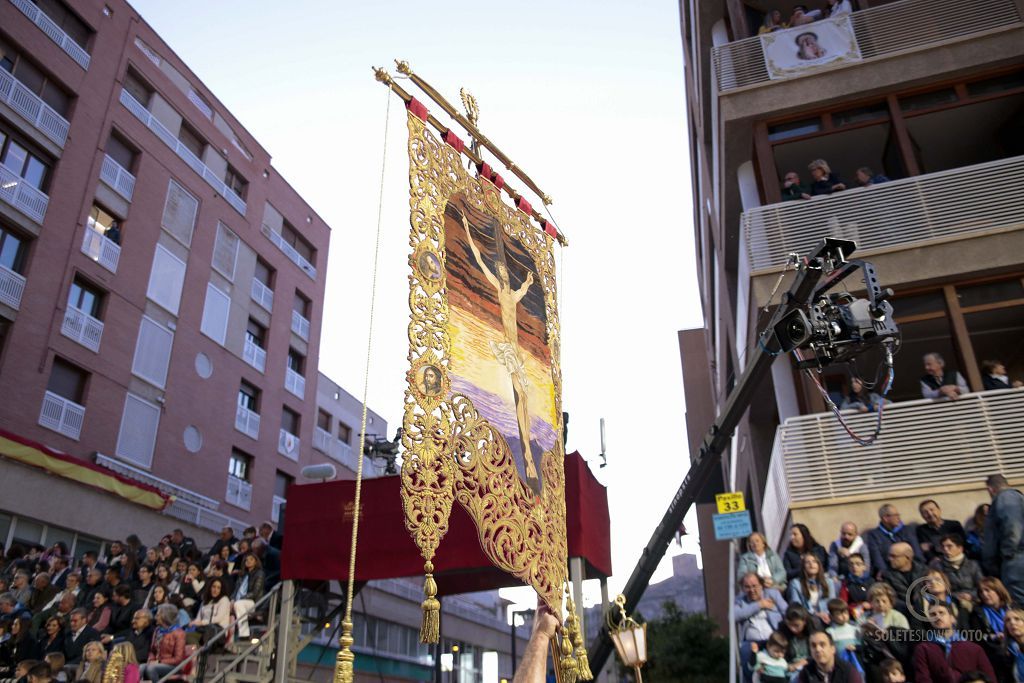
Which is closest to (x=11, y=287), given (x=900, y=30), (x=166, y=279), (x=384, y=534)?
(x=166, y=279)

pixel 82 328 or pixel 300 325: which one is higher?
pixel 300 325

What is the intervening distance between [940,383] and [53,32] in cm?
2209

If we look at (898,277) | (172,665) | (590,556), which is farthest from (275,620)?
(898,277)

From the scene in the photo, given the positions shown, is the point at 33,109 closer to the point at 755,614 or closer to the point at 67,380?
the point at 67,380

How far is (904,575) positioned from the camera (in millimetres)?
9242

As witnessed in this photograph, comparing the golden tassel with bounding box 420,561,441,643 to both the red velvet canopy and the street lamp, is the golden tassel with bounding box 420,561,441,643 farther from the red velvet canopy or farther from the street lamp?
the red velvet canopy

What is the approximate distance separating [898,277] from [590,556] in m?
6.96

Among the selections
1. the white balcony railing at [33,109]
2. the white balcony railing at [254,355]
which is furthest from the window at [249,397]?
the white balcony railing at [33,109]

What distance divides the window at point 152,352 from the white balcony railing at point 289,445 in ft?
21.4

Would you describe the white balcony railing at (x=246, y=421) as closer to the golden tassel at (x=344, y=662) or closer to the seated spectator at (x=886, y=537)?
the seated spectator at (x=886, y=537)

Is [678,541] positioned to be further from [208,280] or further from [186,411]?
[208,280]

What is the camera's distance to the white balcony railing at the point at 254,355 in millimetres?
28016

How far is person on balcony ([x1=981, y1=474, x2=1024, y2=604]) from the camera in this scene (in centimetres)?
873

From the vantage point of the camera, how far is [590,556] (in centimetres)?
966
